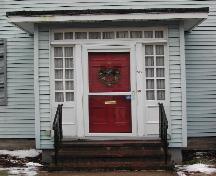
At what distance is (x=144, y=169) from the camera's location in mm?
10422

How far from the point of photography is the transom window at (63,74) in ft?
38.5

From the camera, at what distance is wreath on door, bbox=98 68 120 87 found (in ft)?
38.9

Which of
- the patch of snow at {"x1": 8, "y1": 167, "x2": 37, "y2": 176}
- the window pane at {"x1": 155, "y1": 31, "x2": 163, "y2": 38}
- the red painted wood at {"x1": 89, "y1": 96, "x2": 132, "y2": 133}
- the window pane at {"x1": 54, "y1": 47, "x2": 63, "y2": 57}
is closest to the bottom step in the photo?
the patch of snow at {"x1": 8, "y1": 167, "x2": 37, "y2": 176}

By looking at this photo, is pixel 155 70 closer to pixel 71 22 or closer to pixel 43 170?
pixel 71 22

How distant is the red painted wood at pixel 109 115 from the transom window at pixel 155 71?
2.24 ft

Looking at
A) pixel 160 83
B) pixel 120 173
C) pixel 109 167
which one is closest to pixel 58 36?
pixel 160 83

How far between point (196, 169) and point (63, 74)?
3966 millimetres

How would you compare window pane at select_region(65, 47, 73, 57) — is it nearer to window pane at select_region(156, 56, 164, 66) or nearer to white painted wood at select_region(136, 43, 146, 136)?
white painted wood at select_region(136, 43, 146, 136)

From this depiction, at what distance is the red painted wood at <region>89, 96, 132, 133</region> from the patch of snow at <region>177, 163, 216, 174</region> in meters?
1.74

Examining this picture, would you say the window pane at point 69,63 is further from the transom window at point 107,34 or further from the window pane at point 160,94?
the window pane at point 160,94

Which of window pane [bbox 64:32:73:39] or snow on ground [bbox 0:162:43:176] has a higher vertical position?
window pane [bbox 64:32:73:39]

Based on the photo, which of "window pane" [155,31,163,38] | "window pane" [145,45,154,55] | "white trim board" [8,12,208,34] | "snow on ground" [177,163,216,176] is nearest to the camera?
"snow on ground" [177,163,216,176]

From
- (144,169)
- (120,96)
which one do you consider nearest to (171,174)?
(144,169)

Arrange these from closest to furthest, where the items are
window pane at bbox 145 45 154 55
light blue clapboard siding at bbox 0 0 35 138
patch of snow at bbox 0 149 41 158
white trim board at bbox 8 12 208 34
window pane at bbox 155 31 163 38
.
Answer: white trim board at bbox 8 12 208 34, window pane at bbox 155 31 163 38, window pane at bbox 145 45 154 55, patch of snow at bbox 0 149 41 158, light blue clapboard siding at bbox 0 0 35 138
